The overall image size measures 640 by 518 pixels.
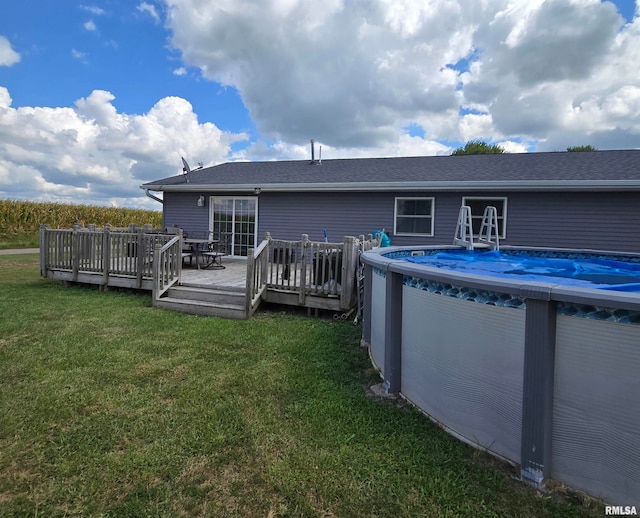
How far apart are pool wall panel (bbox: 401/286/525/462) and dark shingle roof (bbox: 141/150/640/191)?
22.6 ft

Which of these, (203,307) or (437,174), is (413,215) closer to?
(437,174)

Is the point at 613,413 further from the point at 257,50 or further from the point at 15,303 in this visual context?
the point at 257,50

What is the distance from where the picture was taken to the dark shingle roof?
834 centimetres

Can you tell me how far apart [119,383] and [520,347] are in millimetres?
3242

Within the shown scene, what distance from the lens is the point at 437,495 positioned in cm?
199

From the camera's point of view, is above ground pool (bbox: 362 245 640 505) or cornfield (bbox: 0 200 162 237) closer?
above ground pool (bbox: 362 245 640 505)

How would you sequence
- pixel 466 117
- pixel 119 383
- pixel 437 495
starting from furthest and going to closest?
1. pixel 466 117
2. pixel 119 383
3. pixel 437 495

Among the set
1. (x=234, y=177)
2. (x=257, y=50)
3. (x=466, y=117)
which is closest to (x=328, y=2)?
(x=257, y=50)

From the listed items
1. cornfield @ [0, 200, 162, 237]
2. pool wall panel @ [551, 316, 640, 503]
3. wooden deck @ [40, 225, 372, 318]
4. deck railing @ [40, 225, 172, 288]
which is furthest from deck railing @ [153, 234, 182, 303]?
cornfield @ [0, 200, 162, 237]

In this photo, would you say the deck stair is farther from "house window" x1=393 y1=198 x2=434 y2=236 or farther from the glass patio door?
"house window" x1=393 y1=198 x2=434 y2=236

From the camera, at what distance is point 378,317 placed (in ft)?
12.0

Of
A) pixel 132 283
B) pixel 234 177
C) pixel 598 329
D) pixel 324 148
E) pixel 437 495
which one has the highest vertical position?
pixel 324 148

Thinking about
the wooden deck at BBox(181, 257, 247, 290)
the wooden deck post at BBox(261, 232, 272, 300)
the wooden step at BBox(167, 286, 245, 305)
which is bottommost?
the wooden step at BBox(167, 286, 245, 305)

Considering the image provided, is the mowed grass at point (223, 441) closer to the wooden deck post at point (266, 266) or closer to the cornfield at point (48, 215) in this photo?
the wooden deck post at point (266, 266)
